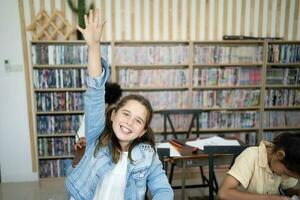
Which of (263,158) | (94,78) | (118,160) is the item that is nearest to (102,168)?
(118,160)

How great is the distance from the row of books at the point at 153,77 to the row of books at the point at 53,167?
122 cm

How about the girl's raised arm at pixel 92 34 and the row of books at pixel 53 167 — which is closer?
the girl's raised arm at pixel 92 34

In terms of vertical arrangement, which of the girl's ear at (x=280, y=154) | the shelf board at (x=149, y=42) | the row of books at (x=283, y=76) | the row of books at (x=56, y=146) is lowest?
the row of books at (x=56, y=146)

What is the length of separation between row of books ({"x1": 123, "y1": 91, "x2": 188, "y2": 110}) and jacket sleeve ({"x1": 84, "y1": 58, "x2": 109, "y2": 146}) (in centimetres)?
216

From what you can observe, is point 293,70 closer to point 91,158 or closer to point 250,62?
point 250,62

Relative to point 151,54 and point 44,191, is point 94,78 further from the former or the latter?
point 44,191

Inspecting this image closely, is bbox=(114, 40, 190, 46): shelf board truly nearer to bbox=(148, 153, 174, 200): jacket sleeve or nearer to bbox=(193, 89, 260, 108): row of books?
bbox=(193, 89, 260, 108): row of books

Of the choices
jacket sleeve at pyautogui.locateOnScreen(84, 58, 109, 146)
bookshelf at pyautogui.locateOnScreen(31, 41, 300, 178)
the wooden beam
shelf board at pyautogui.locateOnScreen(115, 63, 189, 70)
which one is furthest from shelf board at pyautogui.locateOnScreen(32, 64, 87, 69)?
jacket sleeve at pyautogui.locateOnScreen(84, 58, 109, 146)

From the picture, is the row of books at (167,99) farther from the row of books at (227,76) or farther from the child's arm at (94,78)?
the child's arm at (94,78)

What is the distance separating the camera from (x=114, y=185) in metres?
1.23

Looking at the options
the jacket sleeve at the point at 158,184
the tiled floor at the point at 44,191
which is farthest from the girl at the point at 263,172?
the tiled floor at the point at 44,191

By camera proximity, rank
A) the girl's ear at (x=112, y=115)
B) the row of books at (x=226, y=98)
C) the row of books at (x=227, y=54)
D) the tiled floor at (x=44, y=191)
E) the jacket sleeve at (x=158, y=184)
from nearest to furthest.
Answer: the jacket sleeve at (x=158, y=184)
the girl's ear at (x=112, y=115)
the tiled floor at (x=44, y=191)
the row of books at (x=227, y=54)
the row of books at (x=226, y=98)

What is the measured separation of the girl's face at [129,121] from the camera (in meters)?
1.23

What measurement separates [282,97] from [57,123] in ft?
9.38
